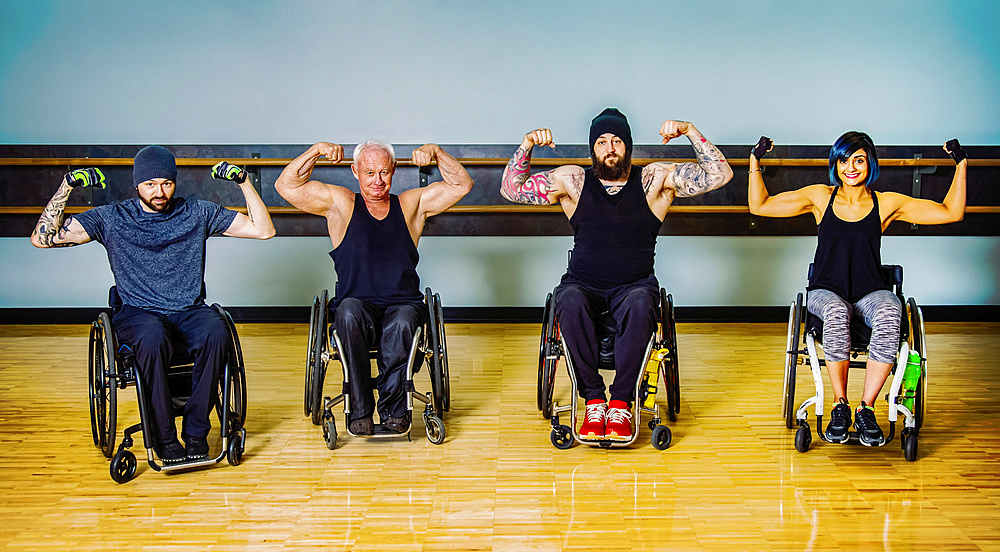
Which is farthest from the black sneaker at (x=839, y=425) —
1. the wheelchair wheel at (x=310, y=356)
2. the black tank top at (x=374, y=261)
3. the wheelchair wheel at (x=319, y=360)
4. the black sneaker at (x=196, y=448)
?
the black sneaker at (x=196, y=448)

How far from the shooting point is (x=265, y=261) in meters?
5.19

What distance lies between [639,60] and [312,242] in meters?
2.36

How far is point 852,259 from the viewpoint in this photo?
9.91 feet

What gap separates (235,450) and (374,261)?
0.87m

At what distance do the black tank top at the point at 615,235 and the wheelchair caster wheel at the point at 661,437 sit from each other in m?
0.58

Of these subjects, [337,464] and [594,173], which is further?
[594,173]

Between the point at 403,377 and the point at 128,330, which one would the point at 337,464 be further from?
the point at 128,330

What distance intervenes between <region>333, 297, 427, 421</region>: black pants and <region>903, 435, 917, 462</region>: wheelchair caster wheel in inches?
69.9

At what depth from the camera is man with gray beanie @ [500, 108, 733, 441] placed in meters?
2.90

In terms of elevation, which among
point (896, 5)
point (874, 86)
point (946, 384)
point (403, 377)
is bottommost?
point (946, 384)

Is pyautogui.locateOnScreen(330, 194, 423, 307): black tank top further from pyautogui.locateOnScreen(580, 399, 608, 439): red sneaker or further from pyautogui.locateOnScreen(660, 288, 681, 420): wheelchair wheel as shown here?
pyautogui.locateOnScreen(660, 288, 681, 420): wheelchair wheel

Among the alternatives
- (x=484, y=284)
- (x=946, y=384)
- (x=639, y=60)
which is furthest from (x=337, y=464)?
(x=639, y=60)

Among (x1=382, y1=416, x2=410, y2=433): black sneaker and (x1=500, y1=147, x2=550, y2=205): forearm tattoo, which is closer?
(x1=382, y1=416, x2=410, y2=433): black sneaker

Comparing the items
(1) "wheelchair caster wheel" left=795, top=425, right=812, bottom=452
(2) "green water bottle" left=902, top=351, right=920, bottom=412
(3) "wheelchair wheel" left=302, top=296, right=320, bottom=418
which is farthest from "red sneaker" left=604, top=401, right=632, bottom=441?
(3) "wheelchair wheel" left=302, top=296, right=320, bottom=418
